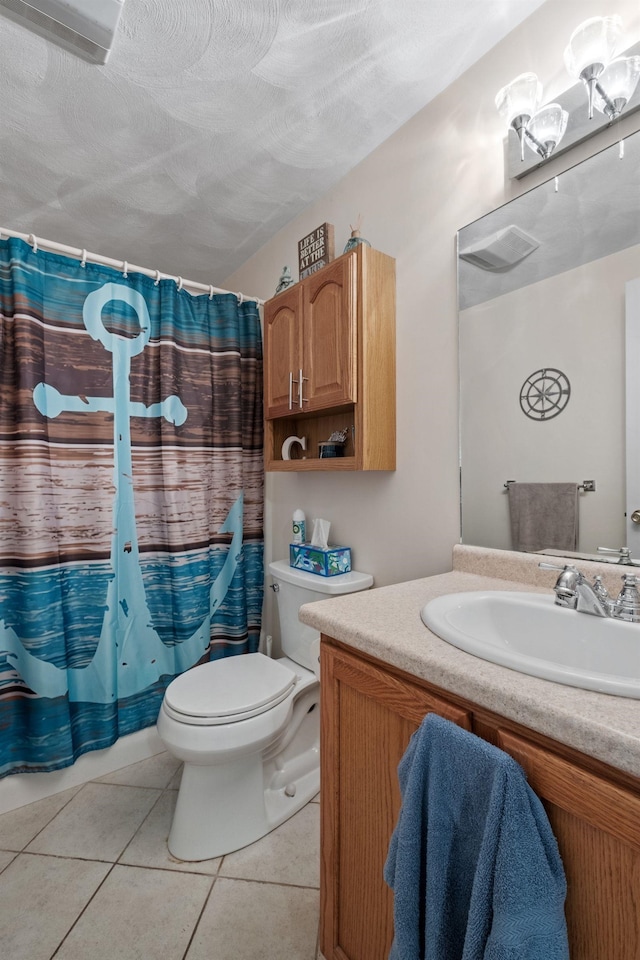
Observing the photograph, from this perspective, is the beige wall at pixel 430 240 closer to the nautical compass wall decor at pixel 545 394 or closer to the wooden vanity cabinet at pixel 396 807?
the nautical compass wall decor at pixel 545 394

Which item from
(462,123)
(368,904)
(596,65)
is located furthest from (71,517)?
(596,65)

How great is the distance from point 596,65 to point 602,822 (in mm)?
1456

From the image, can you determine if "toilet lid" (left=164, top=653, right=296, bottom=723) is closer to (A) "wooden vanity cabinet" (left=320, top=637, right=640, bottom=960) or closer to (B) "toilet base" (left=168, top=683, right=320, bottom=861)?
(B) "toilet base" (left=168, top=683, right=320, bottom=861)

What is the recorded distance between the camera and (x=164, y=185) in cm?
183

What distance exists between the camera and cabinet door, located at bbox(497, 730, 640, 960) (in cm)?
54

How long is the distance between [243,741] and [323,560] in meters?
0.65

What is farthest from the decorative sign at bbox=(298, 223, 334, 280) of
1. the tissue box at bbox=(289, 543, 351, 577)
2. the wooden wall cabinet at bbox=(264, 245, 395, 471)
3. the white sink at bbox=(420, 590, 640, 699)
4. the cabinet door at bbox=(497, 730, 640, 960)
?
the cabinet door at bbox=(497, 730, 640, 960)

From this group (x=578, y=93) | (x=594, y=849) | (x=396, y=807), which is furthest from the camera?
(x=578, y=93)

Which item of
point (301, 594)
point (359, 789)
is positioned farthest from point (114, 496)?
point (359, 789)

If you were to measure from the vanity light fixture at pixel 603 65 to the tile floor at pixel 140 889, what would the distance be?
2.12 meters

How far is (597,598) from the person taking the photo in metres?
0.91

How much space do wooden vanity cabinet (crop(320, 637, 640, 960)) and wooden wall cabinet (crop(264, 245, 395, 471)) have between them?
80 cm

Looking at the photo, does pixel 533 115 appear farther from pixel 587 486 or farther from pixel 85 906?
pixel 85 906

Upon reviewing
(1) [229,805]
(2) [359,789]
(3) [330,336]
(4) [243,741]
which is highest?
(3) [330,336]
